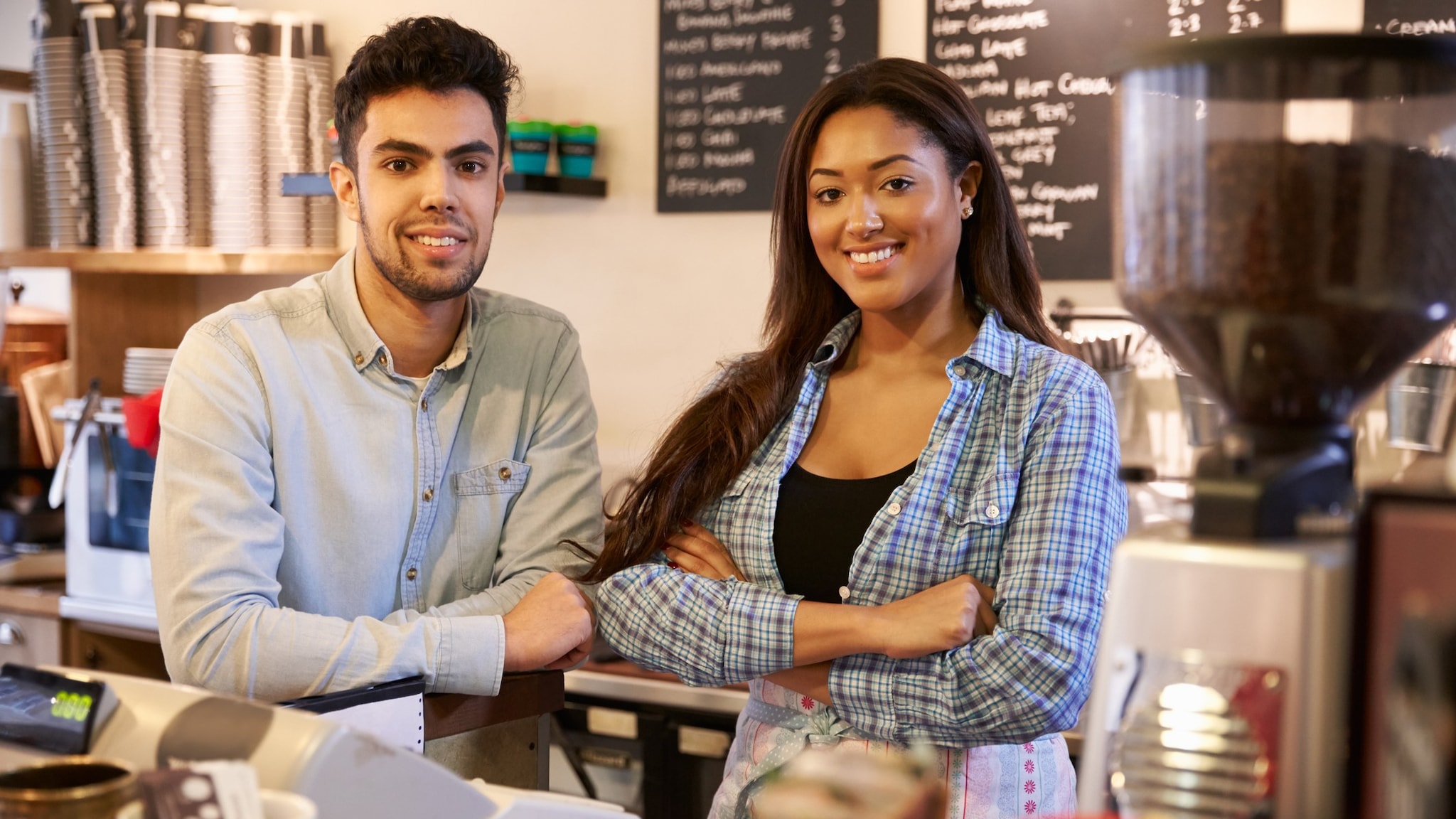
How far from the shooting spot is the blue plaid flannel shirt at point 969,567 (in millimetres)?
1560

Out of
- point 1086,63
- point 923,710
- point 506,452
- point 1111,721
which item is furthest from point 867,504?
point 1086,63

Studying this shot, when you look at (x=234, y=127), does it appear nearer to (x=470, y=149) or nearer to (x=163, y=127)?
(x=163, y=127)

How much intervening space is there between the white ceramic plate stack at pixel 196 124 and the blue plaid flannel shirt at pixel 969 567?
2438mm

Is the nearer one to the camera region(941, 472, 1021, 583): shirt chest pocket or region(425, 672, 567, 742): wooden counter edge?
region(941, 472, 1021, 583): shirt chest pocket

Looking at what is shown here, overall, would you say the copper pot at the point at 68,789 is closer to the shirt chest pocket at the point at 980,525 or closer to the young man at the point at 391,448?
the young man at the point at 391,448

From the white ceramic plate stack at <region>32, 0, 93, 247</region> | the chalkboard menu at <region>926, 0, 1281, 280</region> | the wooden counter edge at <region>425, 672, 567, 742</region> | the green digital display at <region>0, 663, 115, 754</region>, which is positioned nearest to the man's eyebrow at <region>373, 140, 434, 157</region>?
the wooden counter edge at <region>425, 672, 567, 742</region>

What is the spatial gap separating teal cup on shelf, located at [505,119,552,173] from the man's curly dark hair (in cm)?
134

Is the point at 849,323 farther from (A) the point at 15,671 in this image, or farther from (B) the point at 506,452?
(A) the point at 15,671

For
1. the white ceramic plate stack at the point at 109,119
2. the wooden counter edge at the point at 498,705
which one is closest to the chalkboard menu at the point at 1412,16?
the wooden counter edge at the point at 498,705

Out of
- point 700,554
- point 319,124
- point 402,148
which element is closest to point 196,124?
point 319,124

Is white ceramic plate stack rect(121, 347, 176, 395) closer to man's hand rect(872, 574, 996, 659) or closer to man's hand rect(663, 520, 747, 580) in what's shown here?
man's hand rect(663, 520, 747, 580)

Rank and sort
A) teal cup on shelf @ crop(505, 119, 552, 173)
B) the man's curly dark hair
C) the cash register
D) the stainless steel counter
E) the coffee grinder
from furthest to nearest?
teal cup on shelf @ crop(505, 119, 552, 173) → the stainless steel counter → the man's curly dark hair → the cash register → the coffee grinder

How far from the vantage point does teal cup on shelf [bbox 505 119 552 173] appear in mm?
3357

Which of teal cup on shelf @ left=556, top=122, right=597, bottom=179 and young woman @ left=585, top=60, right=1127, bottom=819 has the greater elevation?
teal cup on shelf @ left=556, top=122, right=597, bottom=179
